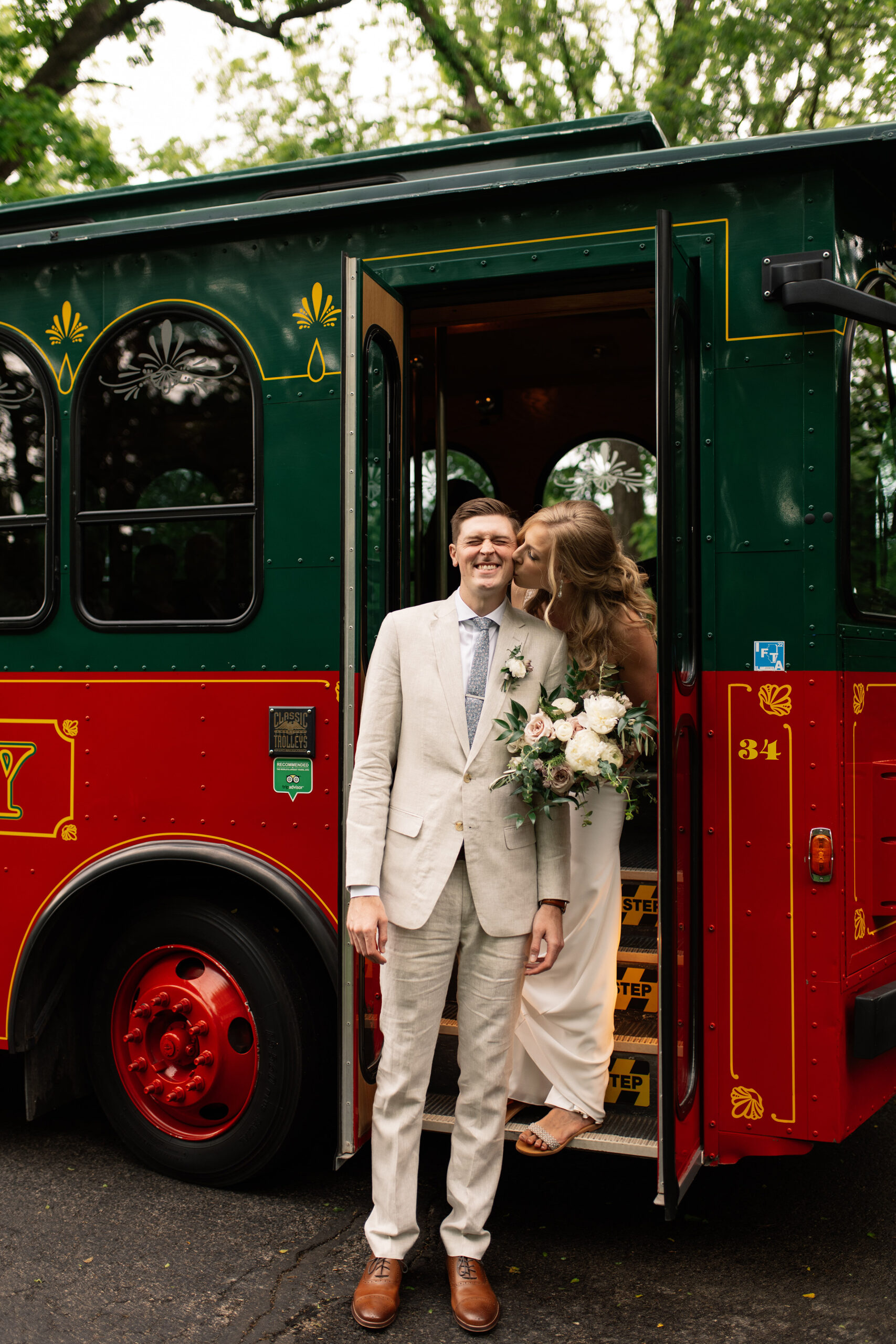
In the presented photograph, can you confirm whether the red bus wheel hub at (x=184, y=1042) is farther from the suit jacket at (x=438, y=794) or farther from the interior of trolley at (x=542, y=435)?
the suit jacket at (x=438, y=794)

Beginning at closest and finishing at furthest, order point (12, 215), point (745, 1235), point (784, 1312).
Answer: point (784, 1312) → point (745, 1235) → point (12, 215)

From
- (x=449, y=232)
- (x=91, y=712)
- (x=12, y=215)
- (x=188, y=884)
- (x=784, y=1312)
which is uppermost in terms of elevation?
(x=12, y=215)

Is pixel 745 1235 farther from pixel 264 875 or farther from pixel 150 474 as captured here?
pixel 150 474

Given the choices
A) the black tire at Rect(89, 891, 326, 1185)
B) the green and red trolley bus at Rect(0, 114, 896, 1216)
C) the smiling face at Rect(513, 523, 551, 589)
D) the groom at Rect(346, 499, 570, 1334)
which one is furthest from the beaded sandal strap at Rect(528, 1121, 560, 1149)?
the smiling face at Rect(513, 523, 551, 589)

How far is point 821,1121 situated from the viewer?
2.99 m

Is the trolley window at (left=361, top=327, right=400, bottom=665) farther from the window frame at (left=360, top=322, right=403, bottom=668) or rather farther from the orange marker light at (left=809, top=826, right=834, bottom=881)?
the orange marker light at (left=809, top=826, right=834, bottom=881)

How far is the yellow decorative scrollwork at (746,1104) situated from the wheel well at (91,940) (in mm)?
1191

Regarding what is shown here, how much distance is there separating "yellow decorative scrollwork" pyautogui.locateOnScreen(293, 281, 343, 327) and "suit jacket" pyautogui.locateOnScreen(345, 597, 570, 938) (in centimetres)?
107

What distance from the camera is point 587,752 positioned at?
2.90 metres

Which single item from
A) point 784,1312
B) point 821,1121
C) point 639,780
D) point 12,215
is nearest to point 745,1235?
point 784,1312

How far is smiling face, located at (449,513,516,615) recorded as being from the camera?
297 centimetres

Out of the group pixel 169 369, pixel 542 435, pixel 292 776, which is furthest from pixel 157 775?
pixel 542 435

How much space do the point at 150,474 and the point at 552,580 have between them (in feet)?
4.42

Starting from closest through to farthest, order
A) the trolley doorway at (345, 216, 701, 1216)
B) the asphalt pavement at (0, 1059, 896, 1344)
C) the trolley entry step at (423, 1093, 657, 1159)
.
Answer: the trolley doorway at (345, 216, 701, 1216), the asphalt pavement at (0, 1059, 896, 1344), the trolley entry step at (423, 1093, 657, 1159)
